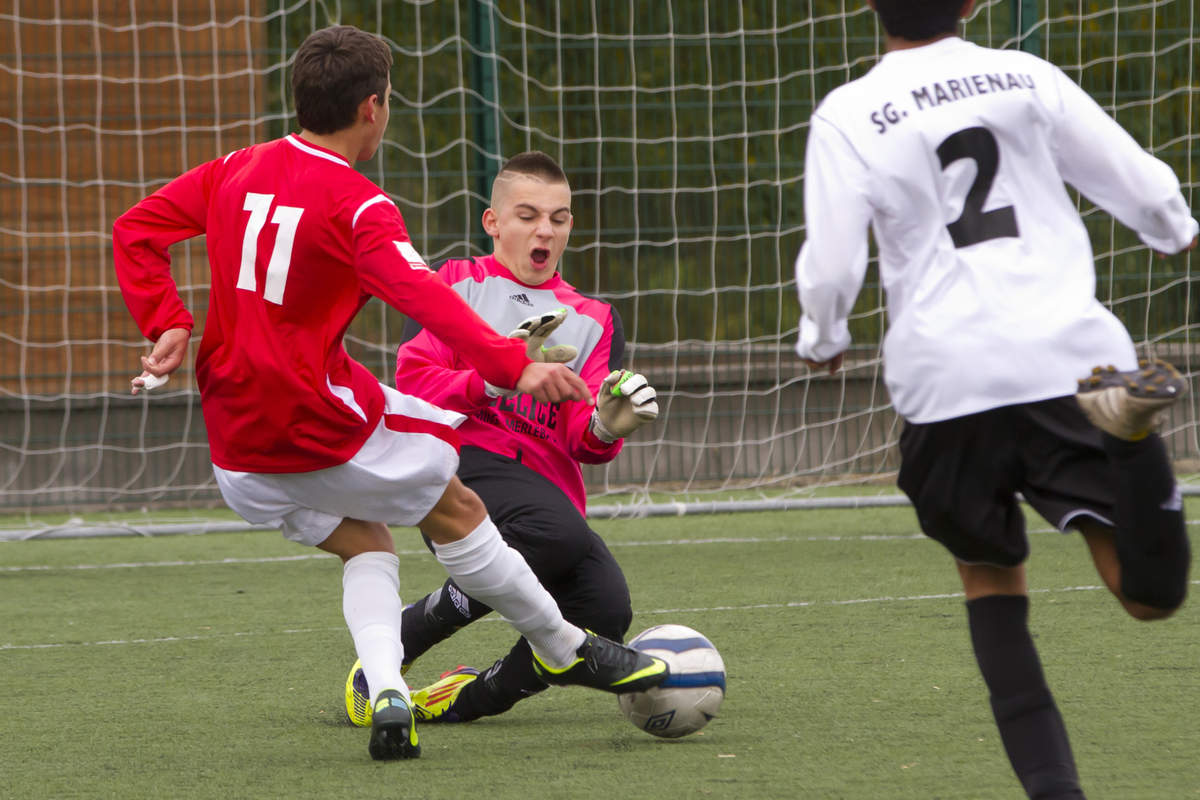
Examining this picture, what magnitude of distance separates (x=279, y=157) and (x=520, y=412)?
35.3 inches

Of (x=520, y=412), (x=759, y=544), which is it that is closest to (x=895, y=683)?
(x=520, y=412)

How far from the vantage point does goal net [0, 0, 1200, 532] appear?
26.4ft

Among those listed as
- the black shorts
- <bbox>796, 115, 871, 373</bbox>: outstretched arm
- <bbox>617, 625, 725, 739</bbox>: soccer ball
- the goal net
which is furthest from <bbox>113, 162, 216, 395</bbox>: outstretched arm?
the goal net

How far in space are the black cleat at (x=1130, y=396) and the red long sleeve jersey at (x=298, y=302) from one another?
3.80ft

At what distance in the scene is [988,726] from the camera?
3.23 m

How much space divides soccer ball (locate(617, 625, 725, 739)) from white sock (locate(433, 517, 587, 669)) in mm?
174

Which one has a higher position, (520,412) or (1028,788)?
(520,412)

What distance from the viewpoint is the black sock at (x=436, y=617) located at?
365 cm

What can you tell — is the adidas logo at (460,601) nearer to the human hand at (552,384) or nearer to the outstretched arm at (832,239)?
the human hand at (552,384)

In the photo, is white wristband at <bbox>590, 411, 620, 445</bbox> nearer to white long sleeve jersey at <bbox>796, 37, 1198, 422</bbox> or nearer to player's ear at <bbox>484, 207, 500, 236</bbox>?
player's ear at <bbox>484, 207, 500, 236</bbox>

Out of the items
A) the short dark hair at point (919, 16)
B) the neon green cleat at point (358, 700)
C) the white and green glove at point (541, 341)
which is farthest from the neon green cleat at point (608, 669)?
the short dark hair at point (919, 16)

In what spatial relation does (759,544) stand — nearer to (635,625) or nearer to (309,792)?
(635,625)

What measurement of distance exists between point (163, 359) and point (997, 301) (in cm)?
168

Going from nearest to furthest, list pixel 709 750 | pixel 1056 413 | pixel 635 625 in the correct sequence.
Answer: pixel 1056 413 → pixel 709 750 → pixel 635 625
